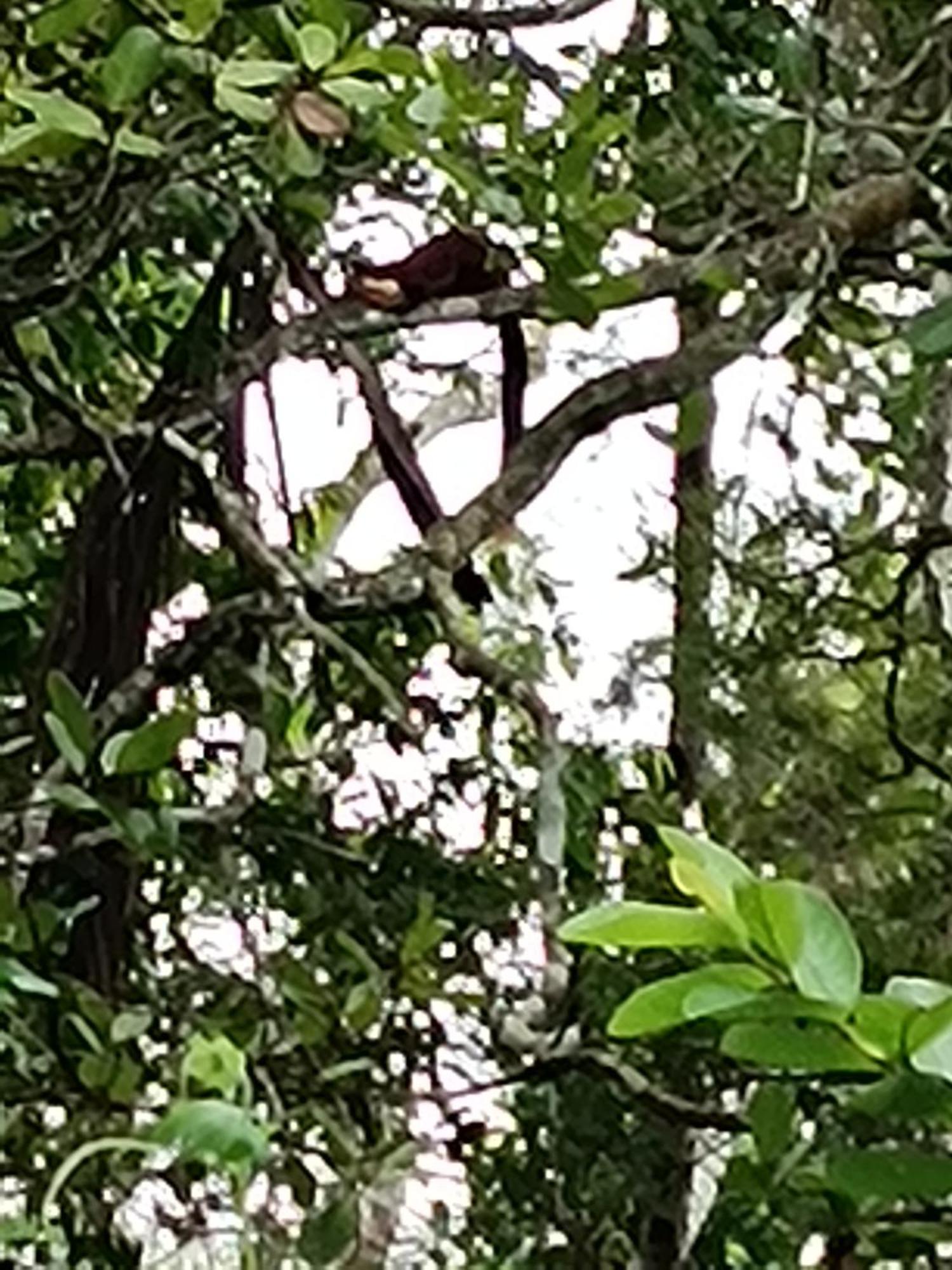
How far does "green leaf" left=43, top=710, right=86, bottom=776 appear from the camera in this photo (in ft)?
3.19

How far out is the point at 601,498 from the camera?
1.43 meters

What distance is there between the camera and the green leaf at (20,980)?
874 mm

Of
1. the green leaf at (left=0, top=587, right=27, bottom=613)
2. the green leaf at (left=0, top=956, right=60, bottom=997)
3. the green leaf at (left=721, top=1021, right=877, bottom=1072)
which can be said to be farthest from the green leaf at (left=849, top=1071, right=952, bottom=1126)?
the green leaf at (left=0, top=587, right=27, bottom=613)

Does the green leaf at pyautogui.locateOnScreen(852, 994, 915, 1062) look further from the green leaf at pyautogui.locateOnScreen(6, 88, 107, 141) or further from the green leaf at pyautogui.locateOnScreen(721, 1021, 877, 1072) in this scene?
the green leaf at pyautogui.locateOnScreen(6, 88, 107, 141)

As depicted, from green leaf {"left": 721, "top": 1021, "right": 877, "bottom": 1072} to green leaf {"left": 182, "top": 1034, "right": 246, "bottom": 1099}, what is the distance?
447mm

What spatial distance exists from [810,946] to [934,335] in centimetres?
54

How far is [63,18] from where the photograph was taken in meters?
0.93

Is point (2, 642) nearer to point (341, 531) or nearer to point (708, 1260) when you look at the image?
point (341, 531)

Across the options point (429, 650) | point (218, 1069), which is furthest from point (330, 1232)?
point (429, 650)

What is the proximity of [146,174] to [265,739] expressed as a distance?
0.31m

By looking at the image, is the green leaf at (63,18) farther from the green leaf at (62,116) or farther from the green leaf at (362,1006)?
the green leaf at (362,1006)

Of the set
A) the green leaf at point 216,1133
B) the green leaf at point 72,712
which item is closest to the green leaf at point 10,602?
the green leaf at point 72,712

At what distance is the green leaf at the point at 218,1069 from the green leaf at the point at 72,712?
0.45ft

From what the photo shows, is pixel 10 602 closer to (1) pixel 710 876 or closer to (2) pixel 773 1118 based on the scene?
(2) pixel 773 1118
